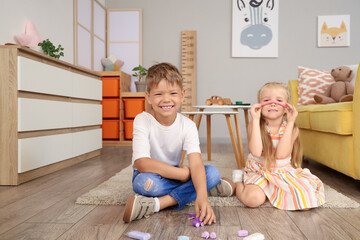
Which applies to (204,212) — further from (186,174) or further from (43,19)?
(43,19)

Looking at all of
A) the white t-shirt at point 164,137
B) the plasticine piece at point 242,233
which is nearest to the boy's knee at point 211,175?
the white t-shirt at point 164,137

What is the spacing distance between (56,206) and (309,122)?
1789mm

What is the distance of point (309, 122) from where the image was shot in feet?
7.29

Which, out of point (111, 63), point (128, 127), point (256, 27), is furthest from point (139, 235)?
point (256, 27)

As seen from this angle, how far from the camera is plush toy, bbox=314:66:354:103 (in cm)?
233

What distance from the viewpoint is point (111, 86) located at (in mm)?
3787

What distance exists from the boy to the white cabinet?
2.67ft

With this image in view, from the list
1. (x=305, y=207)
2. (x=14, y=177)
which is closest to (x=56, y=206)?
(x=14, y=177)

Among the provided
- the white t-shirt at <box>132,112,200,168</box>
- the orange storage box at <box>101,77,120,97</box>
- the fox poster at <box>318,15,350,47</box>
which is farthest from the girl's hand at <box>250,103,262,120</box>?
the fox poster at <box>318,15,350,47</box>

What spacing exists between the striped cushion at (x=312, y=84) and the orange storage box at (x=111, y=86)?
2.17m

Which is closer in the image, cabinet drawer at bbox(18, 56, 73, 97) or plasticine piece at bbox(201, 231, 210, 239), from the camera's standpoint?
plasticine piece at bbox(201, 231, 210, 239)

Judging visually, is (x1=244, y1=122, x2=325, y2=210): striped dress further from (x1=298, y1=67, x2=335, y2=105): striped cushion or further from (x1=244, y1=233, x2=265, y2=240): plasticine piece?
(x1=298, y1=67, x2=335, y2=105): striped cushion

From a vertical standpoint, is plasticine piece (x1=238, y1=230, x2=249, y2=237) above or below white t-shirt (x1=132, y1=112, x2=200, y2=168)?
below

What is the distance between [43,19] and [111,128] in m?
1.53
